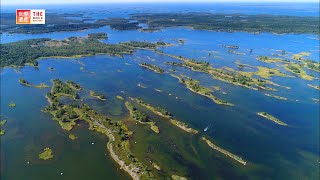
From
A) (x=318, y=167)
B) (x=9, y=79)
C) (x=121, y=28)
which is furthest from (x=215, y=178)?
(x=121, y=28)

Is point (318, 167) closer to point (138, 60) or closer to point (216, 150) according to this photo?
point (216, 150)

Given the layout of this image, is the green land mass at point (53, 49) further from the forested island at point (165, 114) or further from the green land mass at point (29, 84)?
the forested island at point (165, 114)

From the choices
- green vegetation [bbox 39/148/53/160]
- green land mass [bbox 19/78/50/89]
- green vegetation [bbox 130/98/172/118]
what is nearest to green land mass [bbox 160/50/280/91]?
green vegetation [bbox 130/98/172/118]

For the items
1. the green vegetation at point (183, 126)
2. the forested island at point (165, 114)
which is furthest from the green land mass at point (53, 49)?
the green vegetation at point (183, 126)

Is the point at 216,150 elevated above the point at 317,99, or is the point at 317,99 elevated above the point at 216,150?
the point at 317,99

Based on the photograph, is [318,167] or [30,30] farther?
[30,30]

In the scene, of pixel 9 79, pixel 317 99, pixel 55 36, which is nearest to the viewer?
pixel 317 99
